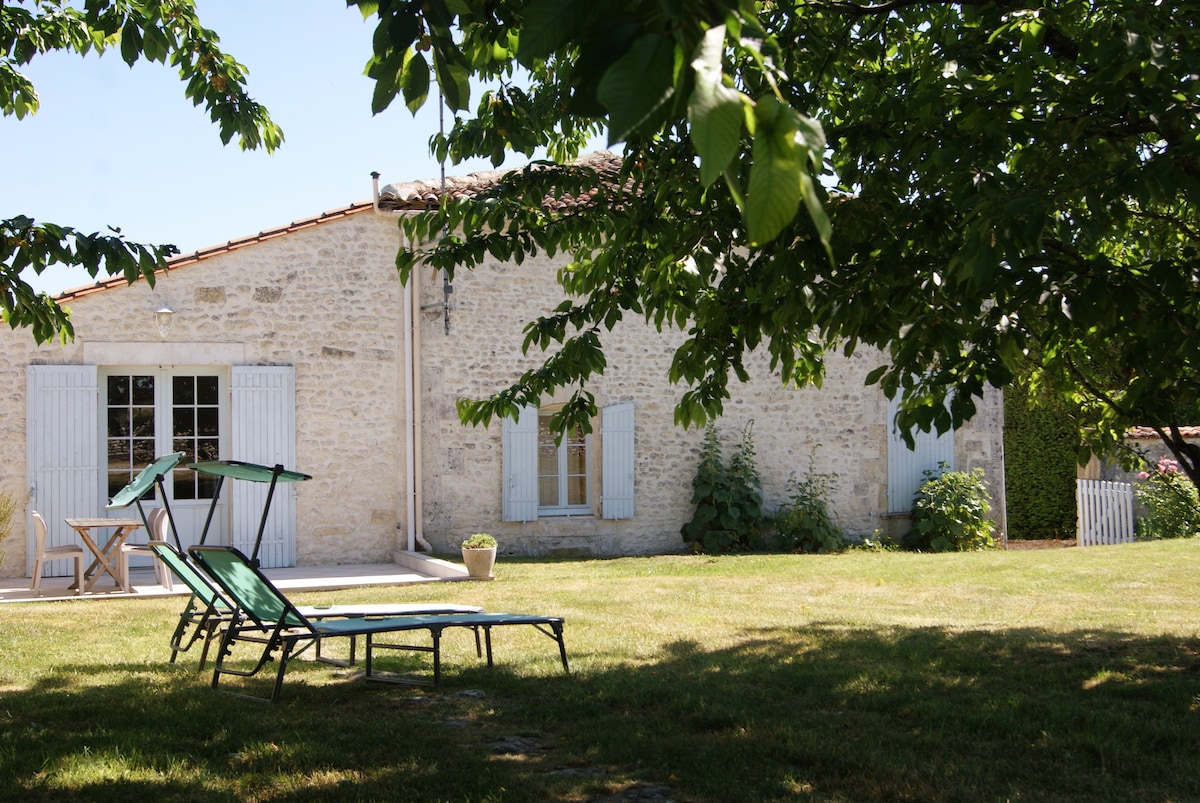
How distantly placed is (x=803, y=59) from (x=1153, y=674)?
11.2ft

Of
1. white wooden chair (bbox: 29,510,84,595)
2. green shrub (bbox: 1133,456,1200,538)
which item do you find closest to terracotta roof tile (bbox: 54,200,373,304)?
white wooden chair (bbox: 29,510,84,595)

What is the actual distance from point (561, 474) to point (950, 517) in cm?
476

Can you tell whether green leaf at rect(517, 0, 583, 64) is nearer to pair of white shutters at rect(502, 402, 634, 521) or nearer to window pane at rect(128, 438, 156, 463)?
window pane at rect(128, 438, 156, 463)

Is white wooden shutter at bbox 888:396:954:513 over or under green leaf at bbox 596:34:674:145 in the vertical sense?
under

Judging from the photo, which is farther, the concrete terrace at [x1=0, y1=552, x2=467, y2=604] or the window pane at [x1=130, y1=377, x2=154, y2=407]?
the window pane at [x1=130, y1=377, x2=154, y2=407]

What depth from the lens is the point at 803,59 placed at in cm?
536

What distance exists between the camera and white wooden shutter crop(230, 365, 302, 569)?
1086 cm

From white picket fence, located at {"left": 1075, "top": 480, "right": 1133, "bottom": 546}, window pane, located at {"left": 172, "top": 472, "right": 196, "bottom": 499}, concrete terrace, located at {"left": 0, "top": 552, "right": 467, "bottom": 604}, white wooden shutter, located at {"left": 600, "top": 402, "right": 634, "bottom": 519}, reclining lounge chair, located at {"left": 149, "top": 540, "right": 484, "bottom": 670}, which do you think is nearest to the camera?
reclining lounge chair, located at {"left": 149, "top": 540, "right": 484, "bottom": 670}

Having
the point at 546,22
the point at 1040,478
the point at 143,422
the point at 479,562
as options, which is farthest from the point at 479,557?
the point at 1040,478

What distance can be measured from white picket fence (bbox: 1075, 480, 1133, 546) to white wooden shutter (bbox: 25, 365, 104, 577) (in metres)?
11.4

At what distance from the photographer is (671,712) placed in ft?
15.4

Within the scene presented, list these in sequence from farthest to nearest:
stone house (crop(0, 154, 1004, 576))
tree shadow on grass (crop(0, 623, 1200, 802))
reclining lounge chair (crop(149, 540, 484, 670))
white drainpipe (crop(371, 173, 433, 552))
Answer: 1. white drainpipe (crop(371, 173, 433, 552))
2. stone house (crop(0, 154, 1004, 576))
3. reclining lounge chair (crop(149, 540, 484, 670))
4. tree shadow on grass (crop(0, 623, 1200, 802))

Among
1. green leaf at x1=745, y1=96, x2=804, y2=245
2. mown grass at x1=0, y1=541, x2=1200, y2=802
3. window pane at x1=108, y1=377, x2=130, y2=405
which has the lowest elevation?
mown grass at x1=0, y1=541, x2=1200, y2=802

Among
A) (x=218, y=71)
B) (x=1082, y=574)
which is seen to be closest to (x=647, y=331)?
(x=1082, y=574)
